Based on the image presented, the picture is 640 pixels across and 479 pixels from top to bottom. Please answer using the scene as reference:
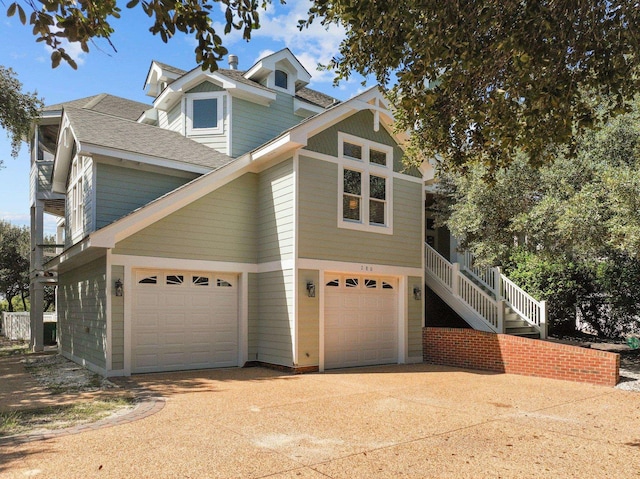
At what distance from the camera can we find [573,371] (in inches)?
408

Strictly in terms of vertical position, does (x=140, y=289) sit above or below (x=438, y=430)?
above

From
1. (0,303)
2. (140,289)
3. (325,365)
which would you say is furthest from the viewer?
(0,303)

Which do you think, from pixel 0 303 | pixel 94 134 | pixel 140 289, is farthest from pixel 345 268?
pixel 0 303

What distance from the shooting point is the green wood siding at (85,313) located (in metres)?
11.2

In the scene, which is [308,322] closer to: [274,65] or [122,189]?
[122,189]

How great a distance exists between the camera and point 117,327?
10727mm

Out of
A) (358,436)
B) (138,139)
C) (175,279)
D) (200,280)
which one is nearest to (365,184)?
(200,280)

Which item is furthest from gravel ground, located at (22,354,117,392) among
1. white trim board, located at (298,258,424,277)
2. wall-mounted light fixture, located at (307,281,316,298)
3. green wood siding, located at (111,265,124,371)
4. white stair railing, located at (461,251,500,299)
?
white stair railing, located at (461,251,500,299)

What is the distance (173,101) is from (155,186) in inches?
210

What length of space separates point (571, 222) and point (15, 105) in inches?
613

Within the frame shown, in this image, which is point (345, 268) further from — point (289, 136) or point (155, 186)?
point (155, 186)

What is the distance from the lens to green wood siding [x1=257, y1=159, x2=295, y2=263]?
11906 mm

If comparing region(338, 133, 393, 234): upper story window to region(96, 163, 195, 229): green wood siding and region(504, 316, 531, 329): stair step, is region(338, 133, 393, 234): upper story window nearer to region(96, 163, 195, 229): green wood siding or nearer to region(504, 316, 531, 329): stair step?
region(504, 316, 531, 329): stair step

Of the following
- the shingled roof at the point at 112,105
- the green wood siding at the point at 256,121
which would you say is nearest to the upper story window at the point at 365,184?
the green wood siding at the point at 256,121
